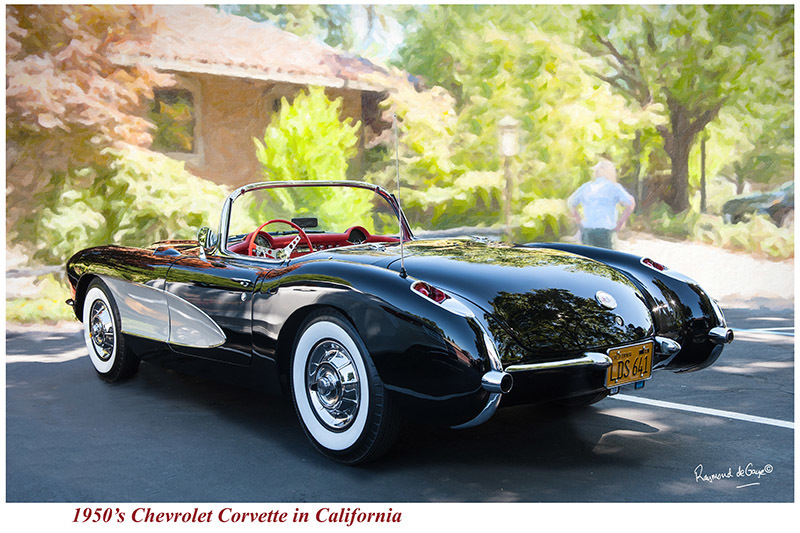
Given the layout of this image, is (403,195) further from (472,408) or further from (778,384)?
(472,408)

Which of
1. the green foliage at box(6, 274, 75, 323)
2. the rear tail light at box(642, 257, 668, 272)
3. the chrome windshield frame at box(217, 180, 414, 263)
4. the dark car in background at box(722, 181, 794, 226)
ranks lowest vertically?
the green foliage at box(6, 274, 75, 323)

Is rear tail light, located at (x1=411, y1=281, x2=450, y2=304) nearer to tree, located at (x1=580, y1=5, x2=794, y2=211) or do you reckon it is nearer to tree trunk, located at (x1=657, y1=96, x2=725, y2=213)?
tree, located at (x1=580, y1=5, x2=794, y2=211)

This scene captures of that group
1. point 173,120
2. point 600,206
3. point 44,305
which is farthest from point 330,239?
point 173,120

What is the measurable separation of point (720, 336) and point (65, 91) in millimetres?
8408

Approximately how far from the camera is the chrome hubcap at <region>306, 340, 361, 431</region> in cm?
359

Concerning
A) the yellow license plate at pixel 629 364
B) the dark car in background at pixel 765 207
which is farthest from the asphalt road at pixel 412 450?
the dark car in background at pixel 765 207

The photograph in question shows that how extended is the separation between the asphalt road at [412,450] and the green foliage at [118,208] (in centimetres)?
484

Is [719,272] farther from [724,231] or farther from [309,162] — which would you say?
[309,162]

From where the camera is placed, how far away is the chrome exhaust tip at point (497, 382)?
3.15 m

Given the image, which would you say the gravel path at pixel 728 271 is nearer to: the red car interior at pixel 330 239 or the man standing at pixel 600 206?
the man standing at pixel 600 206

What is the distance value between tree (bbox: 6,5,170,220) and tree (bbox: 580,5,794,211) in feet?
34.8

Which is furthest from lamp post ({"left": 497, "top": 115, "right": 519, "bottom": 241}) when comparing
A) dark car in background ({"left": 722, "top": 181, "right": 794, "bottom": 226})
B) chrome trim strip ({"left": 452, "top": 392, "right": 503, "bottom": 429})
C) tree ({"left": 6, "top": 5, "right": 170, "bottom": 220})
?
chrome trim strip ({"left": 452, "top": 392, "right": 503, "bottom": 429})

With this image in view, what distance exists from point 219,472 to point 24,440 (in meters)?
1.30
